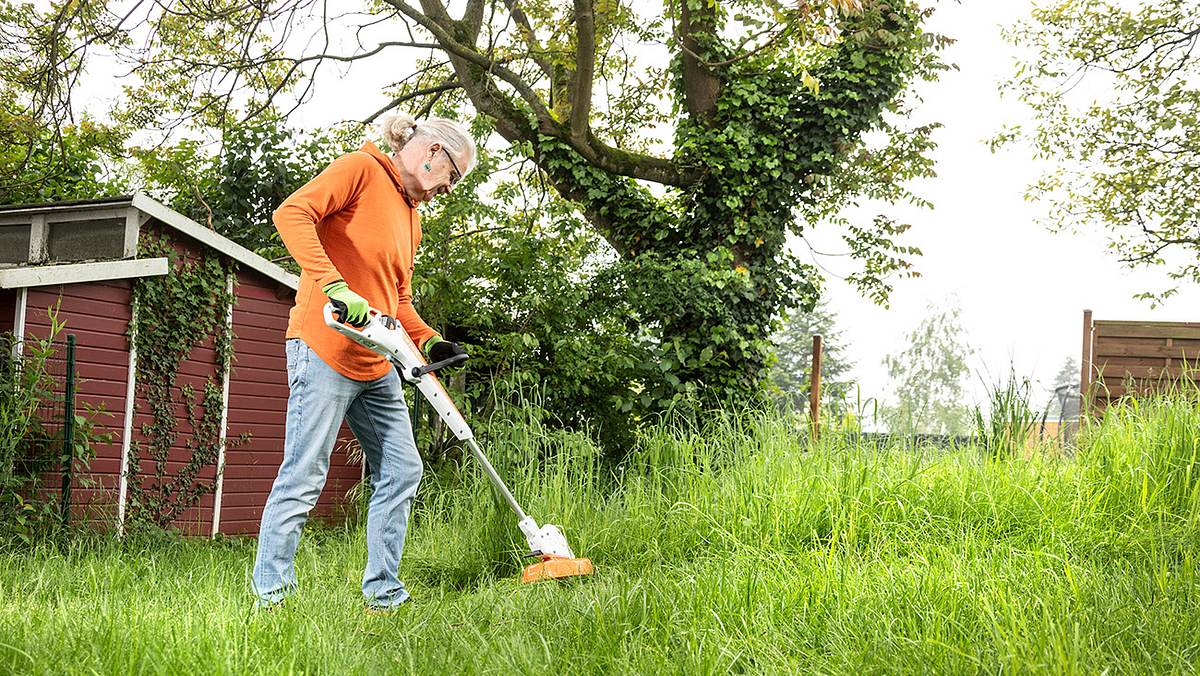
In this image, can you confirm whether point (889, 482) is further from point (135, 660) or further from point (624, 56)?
point (624, 56)

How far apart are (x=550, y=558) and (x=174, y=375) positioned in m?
5.33

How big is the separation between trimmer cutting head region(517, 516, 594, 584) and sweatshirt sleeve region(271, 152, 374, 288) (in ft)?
4.45

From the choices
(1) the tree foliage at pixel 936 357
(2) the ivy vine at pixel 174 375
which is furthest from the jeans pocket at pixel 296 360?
(1) the tree foliage at pixel 936 357

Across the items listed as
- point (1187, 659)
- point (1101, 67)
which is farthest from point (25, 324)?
point (1101, 67)

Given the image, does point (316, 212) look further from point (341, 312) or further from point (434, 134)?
point (434, 134)

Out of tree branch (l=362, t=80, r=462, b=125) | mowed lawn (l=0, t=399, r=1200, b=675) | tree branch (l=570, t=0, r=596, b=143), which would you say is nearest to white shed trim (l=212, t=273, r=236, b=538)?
mowed lawn (l=0, t=399, r=1200, b=675)

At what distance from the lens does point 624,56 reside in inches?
484

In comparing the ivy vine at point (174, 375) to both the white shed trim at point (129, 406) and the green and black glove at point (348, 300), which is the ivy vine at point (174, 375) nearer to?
the white shed trim at point (129, 406)

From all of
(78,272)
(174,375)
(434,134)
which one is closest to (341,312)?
(434,134)

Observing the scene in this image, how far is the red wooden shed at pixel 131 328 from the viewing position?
294 inches

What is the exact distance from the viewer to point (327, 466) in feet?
12.5

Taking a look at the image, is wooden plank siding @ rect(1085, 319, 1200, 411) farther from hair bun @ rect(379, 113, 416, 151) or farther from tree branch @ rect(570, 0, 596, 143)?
hair bun @ rect(379, 113, 416, 151)

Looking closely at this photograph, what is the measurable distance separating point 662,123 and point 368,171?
378 inches

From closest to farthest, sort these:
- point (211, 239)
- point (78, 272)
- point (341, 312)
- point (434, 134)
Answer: point (341, 312), point (434, 134), point (78, 272), point (211, 239)
